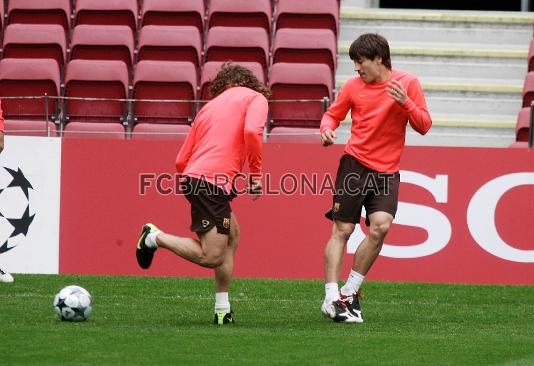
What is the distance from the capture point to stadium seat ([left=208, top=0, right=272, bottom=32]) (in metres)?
15.9

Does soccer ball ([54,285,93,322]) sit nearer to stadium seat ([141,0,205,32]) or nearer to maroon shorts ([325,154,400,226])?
maroon shorts ([325,154,400,226])

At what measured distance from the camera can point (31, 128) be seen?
1243cm

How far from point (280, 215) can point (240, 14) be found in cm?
424

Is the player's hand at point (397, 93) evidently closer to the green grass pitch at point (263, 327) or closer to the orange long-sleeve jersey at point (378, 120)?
the orange long-sleeve jersey at point (378, 120)

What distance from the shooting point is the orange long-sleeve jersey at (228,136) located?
27.3 feet

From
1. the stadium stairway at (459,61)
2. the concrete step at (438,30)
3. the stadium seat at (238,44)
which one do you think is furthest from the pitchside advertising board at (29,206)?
the concrete step at (438,30)

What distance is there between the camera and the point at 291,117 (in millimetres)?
13141

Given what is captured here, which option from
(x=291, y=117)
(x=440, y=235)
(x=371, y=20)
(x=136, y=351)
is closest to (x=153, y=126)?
(x=291, y=117)

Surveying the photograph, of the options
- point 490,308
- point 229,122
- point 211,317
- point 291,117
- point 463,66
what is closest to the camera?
point 229,122

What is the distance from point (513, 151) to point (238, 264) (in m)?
2.70

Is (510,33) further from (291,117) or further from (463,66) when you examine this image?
(291,117)

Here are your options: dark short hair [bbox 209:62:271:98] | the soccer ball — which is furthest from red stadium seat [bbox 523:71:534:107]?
the soccer ball

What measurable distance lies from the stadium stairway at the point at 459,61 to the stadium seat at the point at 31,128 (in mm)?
3599

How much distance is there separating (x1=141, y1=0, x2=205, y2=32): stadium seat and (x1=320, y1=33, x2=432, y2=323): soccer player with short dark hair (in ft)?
23.5
